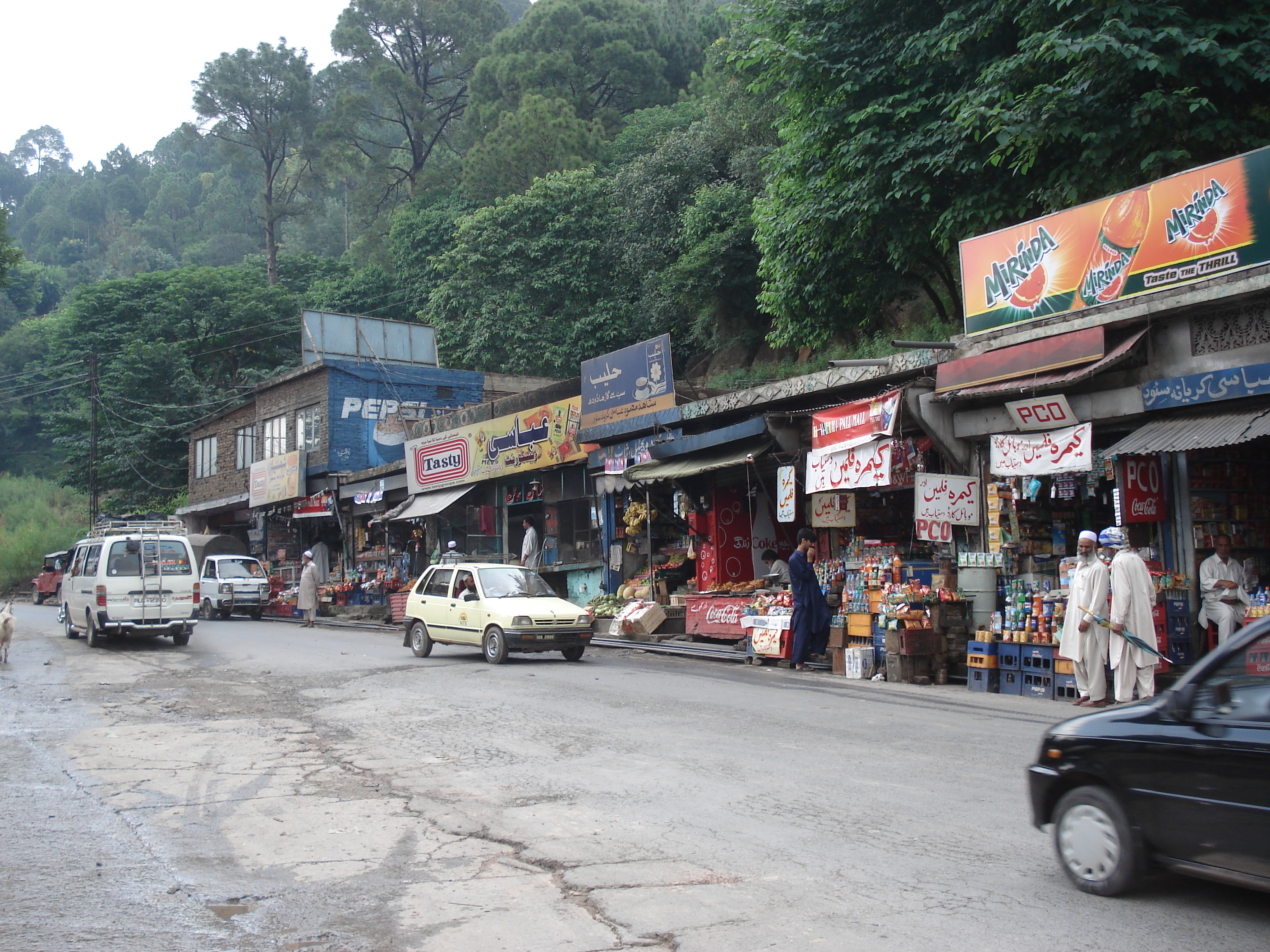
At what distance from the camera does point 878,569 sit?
14.0 meters

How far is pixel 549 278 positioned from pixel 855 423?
2528cm

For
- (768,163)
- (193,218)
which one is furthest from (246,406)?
(193,218)

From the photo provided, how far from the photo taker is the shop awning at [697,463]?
682 inches

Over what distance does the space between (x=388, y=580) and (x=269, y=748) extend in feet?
73.1

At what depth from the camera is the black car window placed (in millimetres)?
4309

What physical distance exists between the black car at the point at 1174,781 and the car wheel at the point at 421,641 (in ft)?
43.4

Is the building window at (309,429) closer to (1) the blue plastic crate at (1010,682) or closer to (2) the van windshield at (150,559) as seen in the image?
(2) the van windshield at (150,559)

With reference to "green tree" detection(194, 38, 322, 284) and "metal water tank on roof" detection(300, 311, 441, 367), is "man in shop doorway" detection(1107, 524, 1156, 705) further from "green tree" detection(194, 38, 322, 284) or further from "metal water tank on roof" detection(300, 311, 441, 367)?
"green tree" detection(194, 38, 322, 284)

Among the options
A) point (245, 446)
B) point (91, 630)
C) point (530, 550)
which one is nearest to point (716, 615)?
point (530, 550)

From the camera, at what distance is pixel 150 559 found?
19.6 meters

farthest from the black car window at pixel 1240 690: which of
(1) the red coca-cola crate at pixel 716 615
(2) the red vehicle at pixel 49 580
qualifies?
(2) the red vehicle at pixel 49 580

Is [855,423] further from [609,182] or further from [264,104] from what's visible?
[264,104]

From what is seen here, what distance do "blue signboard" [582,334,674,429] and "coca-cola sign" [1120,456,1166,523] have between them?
9.91m

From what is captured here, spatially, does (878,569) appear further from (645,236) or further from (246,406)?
(246,406)
